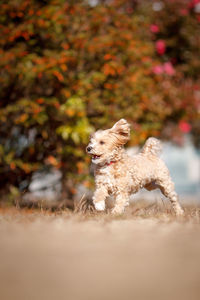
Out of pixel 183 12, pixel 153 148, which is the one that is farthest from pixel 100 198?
pixel 183 12

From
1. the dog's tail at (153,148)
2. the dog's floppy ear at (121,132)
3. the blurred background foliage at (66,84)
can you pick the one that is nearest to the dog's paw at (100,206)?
the dog's floppy ear at (121,132)

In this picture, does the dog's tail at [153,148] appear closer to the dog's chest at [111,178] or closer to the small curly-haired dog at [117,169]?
the small curly-haired dog at [117,169]

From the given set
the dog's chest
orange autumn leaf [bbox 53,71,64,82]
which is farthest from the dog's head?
orange autumn leaf [bbox 53,71,64,82]

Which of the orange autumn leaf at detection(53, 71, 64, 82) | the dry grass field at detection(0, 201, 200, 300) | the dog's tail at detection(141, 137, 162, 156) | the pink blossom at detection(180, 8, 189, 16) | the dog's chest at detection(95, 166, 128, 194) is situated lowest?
the dry grass field at detection(0, 201, 200, 300)

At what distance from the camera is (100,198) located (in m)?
3.84

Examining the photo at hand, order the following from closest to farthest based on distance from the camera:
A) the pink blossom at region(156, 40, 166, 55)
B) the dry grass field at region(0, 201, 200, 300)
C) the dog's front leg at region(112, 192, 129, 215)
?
the dry grass field at region(0, 201, 200, 300)
the dog's front leg at region(112, 192, 129, 215)
the pink blossom at region(156, 40, 166, 55)

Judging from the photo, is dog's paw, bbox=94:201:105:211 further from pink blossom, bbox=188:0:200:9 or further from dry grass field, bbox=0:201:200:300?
pink blossom, bbox=188:0:200:9

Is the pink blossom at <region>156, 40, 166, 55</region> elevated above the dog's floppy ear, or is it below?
above

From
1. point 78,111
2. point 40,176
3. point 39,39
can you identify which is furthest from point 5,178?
point 39,39

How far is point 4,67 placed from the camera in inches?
247

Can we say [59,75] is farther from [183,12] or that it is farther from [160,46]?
[183,12]

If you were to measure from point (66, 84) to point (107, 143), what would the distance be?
311cm

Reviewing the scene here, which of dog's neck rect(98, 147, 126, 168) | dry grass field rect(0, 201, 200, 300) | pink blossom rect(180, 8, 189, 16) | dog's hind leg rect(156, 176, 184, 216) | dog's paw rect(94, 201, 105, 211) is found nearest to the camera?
dry grass field rect(0, 201, 200, 300)

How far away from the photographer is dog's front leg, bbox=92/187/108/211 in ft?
12.4
